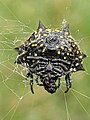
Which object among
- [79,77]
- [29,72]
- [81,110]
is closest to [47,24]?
[79,77]

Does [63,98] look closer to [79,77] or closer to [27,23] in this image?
[79,77]

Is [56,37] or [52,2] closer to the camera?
[56,37]

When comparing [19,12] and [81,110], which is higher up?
[19,12]

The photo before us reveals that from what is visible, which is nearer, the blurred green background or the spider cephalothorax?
the spider cephalothorax

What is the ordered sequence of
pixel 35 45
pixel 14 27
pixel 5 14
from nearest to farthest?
1. pixel 35 45
2. pixel 14 27
3. pixel 5 14

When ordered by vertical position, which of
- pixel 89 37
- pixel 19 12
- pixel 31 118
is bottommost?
pixel 31 118

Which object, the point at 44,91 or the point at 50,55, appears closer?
the point at 50,55

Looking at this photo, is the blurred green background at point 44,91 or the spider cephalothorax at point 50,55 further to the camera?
the blurred green background at point 44,91

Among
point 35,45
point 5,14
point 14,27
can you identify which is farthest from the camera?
point 5,14
